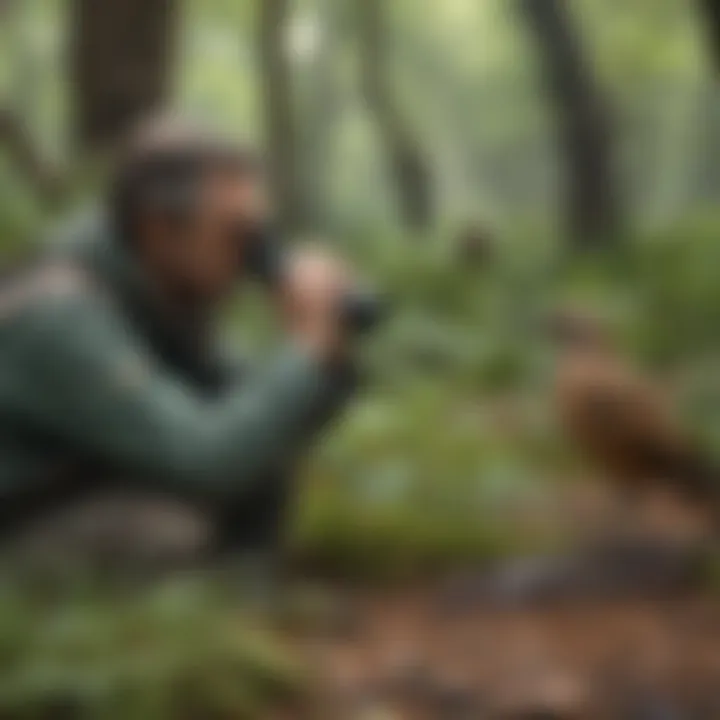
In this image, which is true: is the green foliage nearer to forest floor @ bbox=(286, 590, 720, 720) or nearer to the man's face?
forest floor @ bbox=(286, 590, 720, 720)

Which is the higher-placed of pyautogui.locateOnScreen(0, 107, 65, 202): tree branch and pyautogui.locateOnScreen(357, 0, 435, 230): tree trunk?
pyautogui.locateOnScreen(357, 0, 435, 230): tree trunk

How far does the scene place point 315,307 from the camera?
2.08m

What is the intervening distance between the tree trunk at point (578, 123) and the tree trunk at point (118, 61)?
4.85 feet

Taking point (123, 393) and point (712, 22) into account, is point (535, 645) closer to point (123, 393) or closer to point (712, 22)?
point (123, 393)

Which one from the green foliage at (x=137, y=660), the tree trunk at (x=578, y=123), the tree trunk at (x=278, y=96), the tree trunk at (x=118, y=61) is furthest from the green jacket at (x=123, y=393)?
the tree trunk at (x=578, y=123)

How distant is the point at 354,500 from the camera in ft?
9.42

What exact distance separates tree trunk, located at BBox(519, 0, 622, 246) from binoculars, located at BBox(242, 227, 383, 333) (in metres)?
3.10

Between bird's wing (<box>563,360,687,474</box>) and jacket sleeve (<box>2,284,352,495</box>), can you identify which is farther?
bird's wing (<box>563,360,687,474</box>)

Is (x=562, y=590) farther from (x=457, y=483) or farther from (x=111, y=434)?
(x=111, y=434)

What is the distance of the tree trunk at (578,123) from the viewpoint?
5199mm

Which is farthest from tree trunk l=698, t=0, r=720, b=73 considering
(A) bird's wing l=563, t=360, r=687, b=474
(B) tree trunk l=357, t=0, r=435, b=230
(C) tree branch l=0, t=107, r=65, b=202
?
(B) tree trunk l=357, t=0, r=435, b=230

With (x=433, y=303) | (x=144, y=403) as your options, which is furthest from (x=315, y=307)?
(x=433, y=303)

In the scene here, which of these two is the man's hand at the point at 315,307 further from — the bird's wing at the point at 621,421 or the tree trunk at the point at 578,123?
the tree trunk at the point at 578,123

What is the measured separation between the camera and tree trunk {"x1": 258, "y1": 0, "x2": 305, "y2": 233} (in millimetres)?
5332
